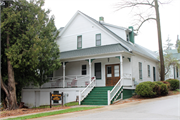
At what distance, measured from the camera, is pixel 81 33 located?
20.7m

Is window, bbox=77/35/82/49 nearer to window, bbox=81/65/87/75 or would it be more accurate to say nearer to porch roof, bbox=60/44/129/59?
porch roof, bbox=60/44/129/59

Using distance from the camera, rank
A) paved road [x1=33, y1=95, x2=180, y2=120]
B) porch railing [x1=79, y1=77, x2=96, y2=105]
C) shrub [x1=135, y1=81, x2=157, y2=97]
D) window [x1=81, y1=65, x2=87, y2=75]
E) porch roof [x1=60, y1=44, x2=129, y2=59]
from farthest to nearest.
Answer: window [x1=81, y1=65, x2=87, y2=75]
porch roof [x1=60, y1=44, x2=129, y2=59]
shrub [x1=135, y1=81, x2=157, y2=97]
porch railing [x1=79, y1=77, x2=96, y2=105]
paved road [x1=33, y1=95, x2=180, y2=120]

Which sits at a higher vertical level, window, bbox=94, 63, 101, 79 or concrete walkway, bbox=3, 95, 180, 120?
window, bbox=94, 63, 101, 79

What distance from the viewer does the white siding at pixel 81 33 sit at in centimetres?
1916

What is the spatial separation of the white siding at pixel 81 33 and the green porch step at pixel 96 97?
5419 millimetres

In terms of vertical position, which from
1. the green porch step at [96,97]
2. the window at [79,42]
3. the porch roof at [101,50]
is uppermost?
the window at [79,42]

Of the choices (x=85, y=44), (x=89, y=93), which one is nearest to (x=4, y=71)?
(x=89, y=93)

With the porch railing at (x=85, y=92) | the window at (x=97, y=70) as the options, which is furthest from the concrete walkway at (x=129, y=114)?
the window at (x=97, y=70)

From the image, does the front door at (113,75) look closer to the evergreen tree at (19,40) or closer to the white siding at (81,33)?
the white siding at (81,33)

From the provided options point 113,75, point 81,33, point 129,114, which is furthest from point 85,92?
point 81,33

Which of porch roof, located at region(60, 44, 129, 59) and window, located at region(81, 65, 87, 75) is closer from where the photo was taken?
porch roof, located at region(60, 44, 129, 59)

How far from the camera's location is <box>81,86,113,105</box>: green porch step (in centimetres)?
1395

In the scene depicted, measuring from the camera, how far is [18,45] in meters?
13.4

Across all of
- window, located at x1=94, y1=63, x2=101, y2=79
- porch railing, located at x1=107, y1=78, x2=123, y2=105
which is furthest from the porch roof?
porch railing, located at x1=107, y1=78, x2=123, y2=105
